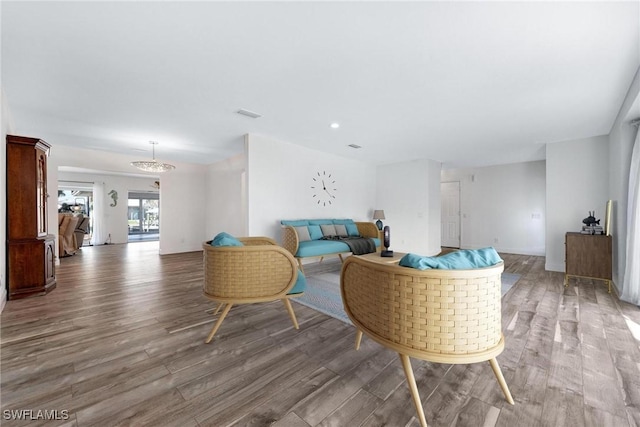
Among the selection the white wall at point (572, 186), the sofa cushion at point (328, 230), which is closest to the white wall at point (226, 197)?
the sofa cushion at point (328, 230)

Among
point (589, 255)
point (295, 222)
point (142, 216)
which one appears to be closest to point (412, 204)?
point (295, 222)

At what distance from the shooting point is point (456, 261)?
51.8 inches

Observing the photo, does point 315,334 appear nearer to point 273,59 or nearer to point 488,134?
point 273,59

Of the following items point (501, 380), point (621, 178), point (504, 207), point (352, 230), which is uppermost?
point (621, 178)

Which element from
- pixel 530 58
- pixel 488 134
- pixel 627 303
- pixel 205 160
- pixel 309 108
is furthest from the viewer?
pixel 205 160

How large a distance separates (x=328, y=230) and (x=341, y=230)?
38cm

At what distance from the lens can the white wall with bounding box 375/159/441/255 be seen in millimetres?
6266

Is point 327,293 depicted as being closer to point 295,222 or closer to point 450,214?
point 295,222

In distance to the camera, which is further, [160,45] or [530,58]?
[530,58]

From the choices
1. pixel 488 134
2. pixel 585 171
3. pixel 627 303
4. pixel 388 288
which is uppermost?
pixel 488 134

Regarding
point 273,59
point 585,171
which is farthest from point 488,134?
point 273,59

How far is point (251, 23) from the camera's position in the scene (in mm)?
1806

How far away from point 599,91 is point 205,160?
717 centimetres

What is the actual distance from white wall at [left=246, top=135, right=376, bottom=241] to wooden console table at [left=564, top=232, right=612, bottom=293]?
3954 millimetres
